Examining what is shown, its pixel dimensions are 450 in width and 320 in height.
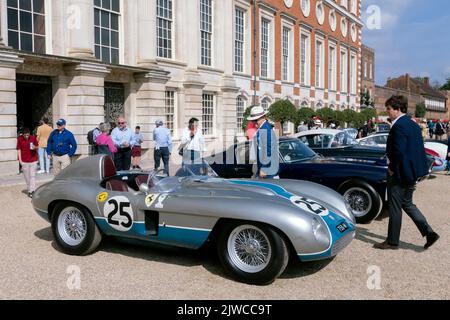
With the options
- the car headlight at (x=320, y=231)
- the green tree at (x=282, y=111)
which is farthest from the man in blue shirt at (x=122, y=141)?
the green tree at (x=282, y=111)

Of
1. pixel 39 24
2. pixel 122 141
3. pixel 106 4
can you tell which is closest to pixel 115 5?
pixel 106 4

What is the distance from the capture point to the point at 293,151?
826 cm

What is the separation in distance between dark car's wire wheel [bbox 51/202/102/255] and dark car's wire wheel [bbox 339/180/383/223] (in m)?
3.83

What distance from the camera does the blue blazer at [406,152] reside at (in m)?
5.61

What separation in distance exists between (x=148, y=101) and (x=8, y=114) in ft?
20.6

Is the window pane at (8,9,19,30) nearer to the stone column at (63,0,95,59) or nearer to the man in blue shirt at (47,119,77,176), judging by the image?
the stone column at (63,0,95,59)

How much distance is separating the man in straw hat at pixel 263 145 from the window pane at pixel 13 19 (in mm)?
10775

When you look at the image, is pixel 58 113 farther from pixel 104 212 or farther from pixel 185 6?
pixel 104 212

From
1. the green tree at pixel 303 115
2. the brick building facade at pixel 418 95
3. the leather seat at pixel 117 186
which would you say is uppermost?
the brick building facade at pixel 418 95

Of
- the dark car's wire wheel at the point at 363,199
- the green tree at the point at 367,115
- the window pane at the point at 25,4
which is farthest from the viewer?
the green tree at the point at 367,115

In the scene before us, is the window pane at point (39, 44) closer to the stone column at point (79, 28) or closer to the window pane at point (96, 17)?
the stone column at point (79, 28)

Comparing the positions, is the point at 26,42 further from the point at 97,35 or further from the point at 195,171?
the point at 195,171

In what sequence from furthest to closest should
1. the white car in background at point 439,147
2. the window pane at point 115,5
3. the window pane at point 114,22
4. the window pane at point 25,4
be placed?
the window pane at point 114,22, the window pane at point 115,5, the window pane at point 25,4, the white car in background at point 439,147

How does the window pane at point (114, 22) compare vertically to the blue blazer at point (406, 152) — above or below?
above
